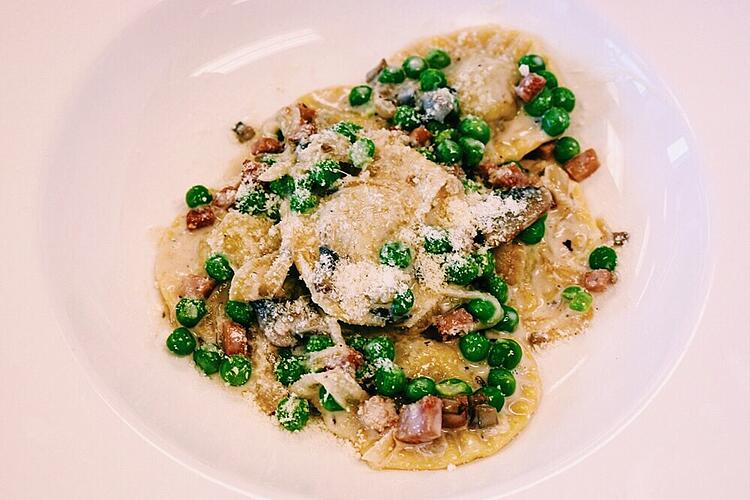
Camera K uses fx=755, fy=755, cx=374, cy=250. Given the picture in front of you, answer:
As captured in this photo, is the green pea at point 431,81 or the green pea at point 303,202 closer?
the green pea at point 303,202

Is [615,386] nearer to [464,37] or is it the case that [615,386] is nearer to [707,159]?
[707,159]

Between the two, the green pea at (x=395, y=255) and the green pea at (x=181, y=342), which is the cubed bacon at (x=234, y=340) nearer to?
the green pea at (x=181, y=342)

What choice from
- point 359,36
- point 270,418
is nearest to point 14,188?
point 270,418

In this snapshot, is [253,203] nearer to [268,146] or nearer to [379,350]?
[268,146]

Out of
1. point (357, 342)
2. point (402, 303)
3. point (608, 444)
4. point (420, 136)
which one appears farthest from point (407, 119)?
point (608, 444)

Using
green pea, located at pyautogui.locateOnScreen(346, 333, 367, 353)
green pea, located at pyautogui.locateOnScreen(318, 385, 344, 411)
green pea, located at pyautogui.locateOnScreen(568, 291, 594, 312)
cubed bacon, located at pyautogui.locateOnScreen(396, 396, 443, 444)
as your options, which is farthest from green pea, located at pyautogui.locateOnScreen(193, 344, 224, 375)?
green pea, located at pyautogui.locateOnScreen(568, 291, 594, 312)

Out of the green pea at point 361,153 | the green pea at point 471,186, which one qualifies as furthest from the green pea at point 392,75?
the green pea at point 471,186
